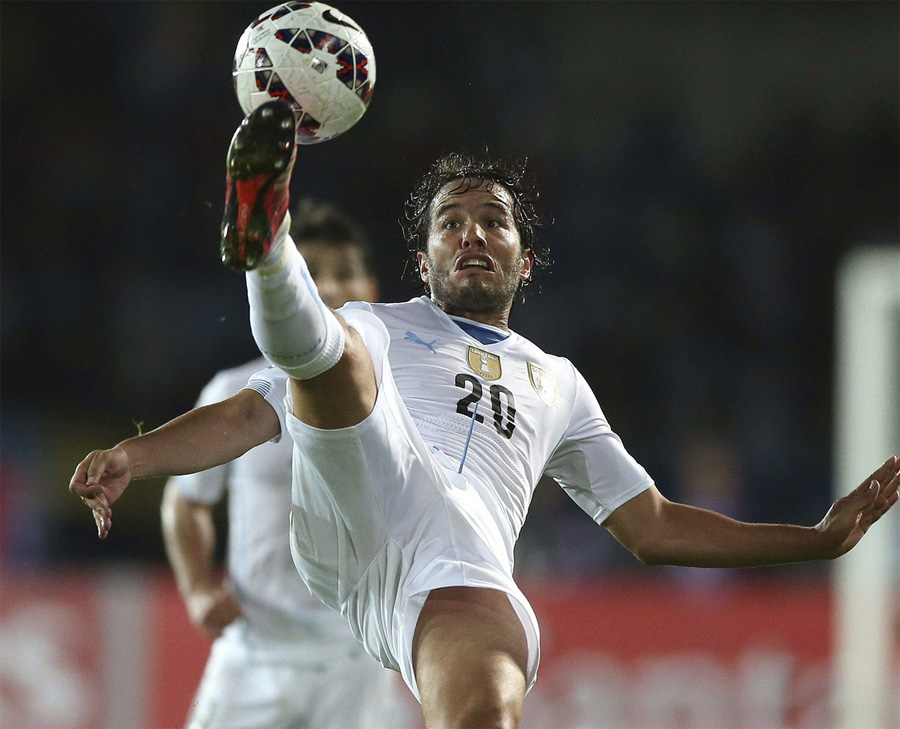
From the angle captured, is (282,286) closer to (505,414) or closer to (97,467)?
(97,467)

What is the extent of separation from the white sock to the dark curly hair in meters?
1.10

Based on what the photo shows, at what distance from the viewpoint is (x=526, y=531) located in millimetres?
7766

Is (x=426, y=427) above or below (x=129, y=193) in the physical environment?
below

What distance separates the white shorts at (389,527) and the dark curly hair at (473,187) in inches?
28.8

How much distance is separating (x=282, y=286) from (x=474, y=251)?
3.36 ft

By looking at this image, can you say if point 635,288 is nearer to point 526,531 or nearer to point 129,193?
point 526,531

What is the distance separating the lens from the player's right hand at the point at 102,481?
263 cm

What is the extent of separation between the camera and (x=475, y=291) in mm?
3561

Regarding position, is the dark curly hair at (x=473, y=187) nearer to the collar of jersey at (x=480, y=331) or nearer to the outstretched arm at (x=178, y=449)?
the collar of jersey at (x=480, y=331)

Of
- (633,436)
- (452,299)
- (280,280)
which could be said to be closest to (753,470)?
(633,436)

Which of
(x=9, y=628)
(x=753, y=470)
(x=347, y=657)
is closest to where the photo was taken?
(x=347, y=657)

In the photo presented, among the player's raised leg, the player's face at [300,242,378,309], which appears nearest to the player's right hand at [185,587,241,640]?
the player's face at [300,242,378,309]

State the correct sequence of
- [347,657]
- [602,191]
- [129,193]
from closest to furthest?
[347,657], [129,193], [602,191]

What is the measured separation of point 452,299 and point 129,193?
21.8 ft
